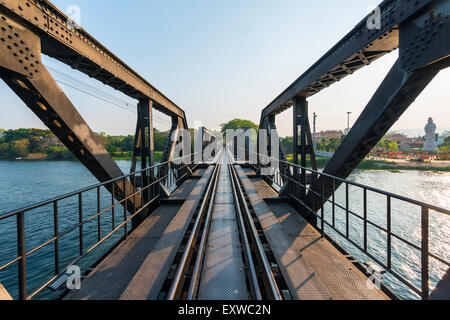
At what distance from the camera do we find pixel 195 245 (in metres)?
3.58

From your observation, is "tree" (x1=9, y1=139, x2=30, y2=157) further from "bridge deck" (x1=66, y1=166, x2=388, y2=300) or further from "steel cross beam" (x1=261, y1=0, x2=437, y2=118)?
"steel cross beam" (x1=261, y1=0, x2=437, y2=118)

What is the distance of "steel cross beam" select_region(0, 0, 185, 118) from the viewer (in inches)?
109

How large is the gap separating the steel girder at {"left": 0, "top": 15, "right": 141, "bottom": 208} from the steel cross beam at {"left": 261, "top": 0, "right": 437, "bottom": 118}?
499cm

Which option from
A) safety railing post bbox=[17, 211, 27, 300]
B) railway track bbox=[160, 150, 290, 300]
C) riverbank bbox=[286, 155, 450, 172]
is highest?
safety railing post bbox=[17, 211, 27, 300]

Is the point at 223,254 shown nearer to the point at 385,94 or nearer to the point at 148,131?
the point at 385,94

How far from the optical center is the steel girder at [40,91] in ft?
8.54

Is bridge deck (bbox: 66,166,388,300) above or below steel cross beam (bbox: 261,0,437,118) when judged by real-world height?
below

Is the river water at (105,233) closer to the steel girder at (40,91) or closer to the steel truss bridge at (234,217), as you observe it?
the steel girder at (40,91)

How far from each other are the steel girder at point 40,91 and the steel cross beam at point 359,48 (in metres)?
4.99

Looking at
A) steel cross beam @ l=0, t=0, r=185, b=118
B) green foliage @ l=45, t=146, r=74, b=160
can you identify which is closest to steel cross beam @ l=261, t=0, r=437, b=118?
steel cross beam @ l=0, t=0, r=185, b=118

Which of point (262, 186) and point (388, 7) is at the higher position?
point (388, 7)

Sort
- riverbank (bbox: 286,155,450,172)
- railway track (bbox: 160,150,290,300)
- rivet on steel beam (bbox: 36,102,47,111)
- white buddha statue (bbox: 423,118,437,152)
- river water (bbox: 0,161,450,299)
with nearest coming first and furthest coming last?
railway track (bbox: 160,150,290,300) < rivet on steel beam (bbox: 36,102,47,111) < river water (bbox: 0,161,450,299) < riverbank (bbox: 286,155,450,172) < white buddha statue (bbox: 423,118,437,152)
